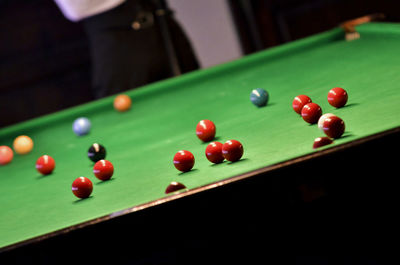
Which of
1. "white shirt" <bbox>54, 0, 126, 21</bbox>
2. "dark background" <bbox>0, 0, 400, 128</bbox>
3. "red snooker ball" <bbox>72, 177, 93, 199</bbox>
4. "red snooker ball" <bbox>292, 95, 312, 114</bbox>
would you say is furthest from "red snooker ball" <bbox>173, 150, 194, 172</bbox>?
"dark background" <bbox>0, 0, 400, 128</bbox>

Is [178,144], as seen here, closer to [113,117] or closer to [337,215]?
[337,215]

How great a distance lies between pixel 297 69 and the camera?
8.98 feet

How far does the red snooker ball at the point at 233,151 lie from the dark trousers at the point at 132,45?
Result: 3033 mm

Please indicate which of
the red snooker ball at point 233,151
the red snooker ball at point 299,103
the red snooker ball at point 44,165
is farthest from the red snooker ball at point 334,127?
the red snooker ball at point 44,165

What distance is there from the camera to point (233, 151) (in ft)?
4.75

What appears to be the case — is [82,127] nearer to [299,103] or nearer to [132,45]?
[299,103]

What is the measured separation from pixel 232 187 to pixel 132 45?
3.45m

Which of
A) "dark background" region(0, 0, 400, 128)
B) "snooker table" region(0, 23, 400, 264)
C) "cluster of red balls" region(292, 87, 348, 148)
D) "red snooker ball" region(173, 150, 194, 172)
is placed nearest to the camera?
"snooker table" region(0, 23, 400, 264)

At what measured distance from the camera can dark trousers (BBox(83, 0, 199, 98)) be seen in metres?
4.48

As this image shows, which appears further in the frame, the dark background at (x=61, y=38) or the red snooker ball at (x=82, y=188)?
the dark background at (x=61, y=38)

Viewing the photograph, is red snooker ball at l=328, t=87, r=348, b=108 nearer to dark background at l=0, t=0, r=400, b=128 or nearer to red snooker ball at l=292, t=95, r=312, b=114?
red snooker ball at l=292, t=95, r=312, b=114

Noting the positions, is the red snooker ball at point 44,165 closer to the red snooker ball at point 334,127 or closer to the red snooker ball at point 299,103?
the red snooker ball at point 299,103

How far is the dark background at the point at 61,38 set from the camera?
5.57 meters

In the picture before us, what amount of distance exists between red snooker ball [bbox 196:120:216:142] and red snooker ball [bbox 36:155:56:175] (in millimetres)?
544
